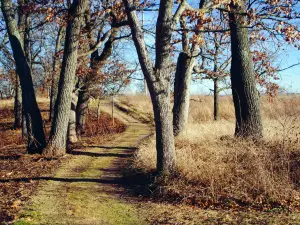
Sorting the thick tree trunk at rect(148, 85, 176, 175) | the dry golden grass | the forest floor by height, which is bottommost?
the forest floor

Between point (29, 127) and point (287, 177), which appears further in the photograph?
point (29, 127)

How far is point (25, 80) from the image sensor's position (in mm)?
10695

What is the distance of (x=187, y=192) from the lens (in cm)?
613

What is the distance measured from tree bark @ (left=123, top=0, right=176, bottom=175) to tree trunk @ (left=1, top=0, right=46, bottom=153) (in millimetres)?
5187

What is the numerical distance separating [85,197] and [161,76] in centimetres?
276

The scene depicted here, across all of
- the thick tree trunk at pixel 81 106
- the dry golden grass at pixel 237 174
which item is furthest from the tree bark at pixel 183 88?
the thick tree trunk at pixel 81 106

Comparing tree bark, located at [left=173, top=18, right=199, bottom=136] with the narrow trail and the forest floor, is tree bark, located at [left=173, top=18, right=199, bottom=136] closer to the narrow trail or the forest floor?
the narrow trail

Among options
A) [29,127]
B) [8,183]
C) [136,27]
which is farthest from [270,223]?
[29,127]

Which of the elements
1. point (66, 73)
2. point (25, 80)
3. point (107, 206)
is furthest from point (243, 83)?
point (25, 80)

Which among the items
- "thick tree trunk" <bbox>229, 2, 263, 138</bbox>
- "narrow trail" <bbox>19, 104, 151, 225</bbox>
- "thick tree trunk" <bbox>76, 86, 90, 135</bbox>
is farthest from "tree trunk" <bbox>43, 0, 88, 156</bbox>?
"thick tree trunk" <bbox>76, 86, 90, 135</bbox>

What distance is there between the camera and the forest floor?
5.15 m

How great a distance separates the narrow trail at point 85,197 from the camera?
5.27 meters

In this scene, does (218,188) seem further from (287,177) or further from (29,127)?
(29,127)

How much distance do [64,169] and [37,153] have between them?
95.1 inches
